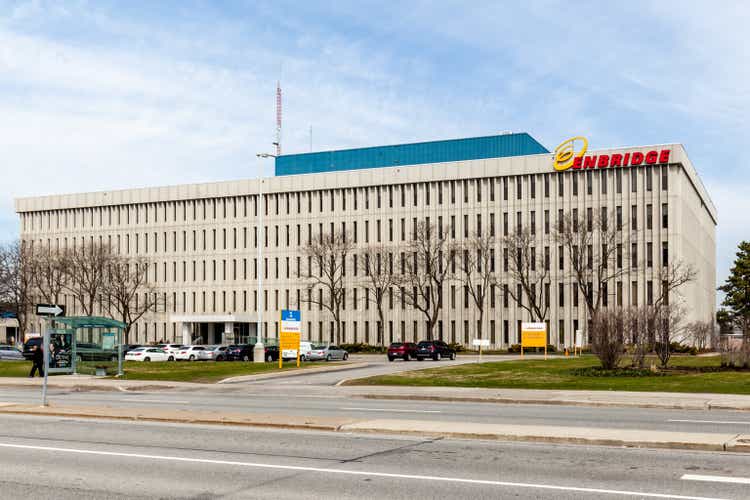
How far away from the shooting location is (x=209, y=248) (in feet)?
336

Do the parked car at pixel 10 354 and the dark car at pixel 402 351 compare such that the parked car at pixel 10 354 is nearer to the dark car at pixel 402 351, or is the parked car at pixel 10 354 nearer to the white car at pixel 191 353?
the white car at pixel 191 353

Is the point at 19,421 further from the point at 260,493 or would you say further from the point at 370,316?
the point at 370,316

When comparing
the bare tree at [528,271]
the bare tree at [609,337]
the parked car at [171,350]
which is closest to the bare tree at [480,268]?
the bare tree at [528,271]

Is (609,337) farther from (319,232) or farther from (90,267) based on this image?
(90,267)

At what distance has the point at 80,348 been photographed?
139ft

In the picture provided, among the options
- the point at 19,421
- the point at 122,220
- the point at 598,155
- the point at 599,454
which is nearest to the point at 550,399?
the point at 599,454

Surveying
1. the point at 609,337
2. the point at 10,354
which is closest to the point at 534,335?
the point at 609,337

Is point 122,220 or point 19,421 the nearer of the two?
point 19,421

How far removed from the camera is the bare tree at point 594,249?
79.9m

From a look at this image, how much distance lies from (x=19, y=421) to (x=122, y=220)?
91.7m

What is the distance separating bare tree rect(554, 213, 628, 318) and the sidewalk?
210 feet

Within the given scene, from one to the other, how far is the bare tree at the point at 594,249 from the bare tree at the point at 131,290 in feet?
153

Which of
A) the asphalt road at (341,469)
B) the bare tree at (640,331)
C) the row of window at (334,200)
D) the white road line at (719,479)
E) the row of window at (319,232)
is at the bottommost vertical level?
the asphalt road at (341,469)

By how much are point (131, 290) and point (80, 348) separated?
61.9 m
